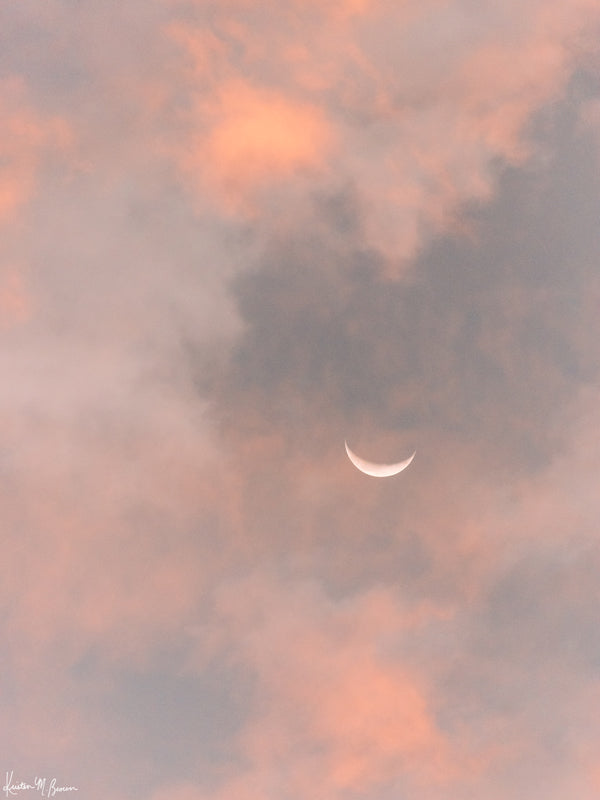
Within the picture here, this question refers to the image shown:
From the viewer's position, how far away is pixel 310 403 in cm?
5531

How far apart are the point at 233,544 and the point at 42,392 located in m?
16.8

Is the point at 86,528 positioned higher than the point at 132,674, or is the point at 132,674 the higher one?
the point at 86,528

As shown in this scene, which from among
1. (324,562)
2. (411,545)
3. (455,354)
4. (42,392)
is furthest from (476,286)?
(42,392)

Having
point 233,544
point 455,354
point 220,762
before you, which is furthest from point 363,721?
point 455,354

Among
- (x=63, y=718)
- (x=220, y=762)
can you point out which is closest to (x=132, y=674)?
(x=63, y=718)

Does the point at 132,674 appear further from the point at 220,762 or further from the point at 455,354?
the point at 455,354

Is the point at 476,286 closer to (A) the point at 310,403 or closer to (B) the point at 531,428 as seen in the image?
(B) the point at 531,428

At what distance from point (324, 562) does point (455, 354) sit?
17568 millimetres

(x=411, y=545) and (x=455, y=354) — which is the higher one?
(x=455, y=354)

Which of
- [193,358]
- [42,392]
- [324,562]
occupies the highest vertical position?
[193,358]

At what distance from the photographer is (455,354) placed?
2163 inches

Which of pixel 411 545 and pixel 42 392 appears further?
pixel 411 545

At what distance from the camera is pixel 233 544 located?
54.9m

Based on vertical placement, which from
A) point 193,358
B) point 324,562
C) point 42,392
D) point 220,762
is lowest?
point 220,762
